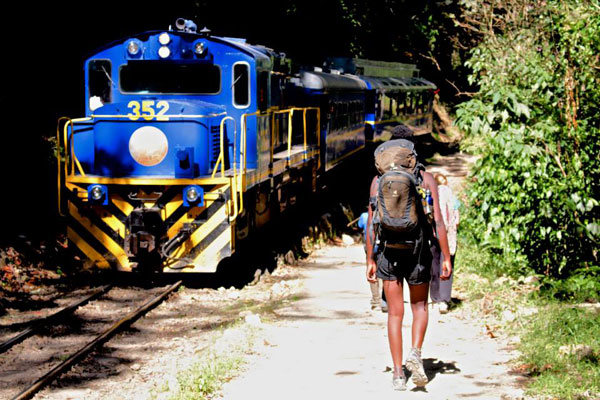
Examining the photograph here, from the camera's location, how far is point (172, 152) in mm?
10086

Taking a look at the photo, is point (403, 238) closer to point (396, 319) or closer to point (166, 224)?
point (396, 319)

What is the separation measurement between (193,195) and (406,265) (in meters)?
4.64

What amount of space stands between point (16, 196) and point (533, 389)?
942cm

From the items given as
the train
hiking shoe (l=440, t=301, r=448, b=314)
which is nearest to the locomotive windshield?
the train

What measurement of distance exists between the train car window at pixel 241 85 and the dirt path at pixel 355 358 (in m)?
2.88

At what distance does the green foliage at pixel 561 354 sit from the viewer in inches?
227

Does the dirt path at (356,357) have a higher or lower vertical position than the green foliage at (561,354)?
lower

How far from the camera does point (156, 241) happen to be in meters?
10.0

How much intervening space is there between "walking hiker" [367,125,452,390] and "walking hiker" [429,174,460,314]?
252 centimetres

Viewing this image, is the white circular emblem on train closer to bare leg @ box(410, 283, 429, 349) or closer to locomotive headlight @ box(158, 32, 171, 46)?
locomotive headlight @ box(158, 32, 171, 46)

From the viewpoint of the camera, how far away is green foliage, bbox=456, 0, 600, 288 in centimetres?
860

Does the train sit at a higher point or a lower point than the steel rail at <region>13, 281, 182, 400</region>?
higher

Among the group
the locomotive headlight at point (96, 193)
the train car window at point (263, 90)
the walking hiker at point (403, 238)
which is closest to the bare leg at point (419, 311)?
the walking hiker at point (403, 238)

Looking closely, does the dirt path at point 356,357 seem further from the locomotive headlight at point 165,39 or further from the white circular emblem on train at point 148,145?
the locomotive headlight at point 165,39
